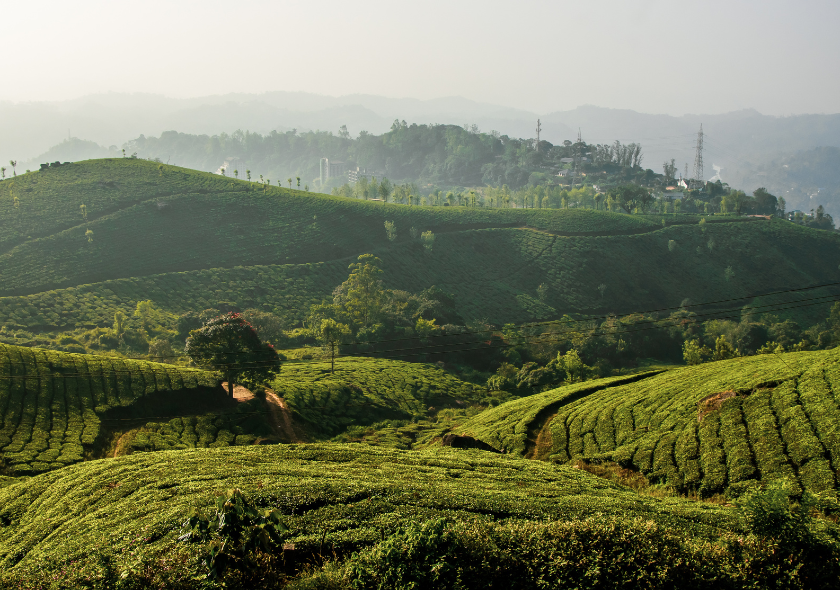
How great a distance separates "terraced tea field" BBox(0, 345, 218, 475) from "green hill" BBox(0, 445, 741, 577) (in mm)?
6489

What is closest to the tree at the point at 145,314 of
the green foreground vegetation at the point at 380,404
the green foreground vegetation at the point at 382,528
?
the green foreground vegetation at the point at 380,404

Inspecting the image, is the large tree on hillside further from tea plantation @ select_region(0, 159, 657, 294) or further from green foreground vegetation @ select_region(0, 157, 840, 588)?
green foreground vegetation @ select_region(0, 157, 840, 588)

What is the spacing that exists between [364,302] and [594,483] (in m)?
50.4

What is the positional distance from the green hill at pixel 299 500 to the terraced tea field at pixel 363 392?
52.4 feet

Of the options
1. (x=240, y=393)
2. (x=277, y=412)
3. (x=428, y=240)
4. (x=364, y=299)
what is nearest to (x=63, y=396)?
(x=240, y=393)

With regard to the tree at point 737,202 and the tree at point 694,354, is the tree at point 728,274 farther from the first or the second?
the tree at point 694,354

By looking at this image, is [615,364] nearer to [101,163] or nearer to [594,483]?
[594,483]

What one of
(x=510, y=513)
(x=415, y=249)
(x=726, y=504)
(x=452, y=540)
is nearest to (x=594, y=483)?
(x=726, y=504)

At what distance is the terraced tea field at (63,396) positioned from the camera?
2683 cm

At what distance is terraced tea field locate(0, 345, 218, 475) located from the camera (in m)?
26.8

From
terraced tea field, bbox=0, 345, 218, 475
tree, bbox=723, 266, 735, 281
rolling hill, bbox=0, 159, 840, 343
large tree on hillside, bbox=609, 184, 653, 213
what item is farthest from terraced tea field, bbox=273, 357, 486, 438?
large tree on hillside, bbox=609, 184, 653, 213

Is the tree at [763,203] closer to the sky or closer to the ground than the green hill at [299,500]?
closer to the sky

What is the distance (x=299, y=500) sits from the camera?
49.3 feet

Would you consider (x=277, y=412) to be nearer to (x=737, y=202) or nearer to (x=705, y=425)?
(x=705, y=425)
